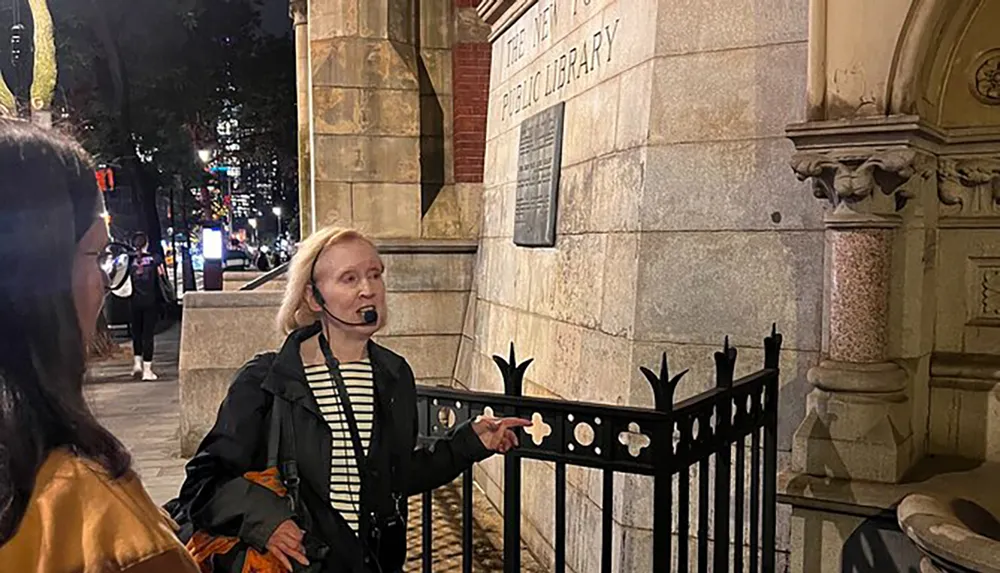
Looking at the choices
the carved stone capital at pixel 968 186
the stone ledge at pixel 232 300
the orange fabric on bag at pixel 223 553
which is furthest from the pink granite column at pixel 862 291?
the stone ledge at pixel 232 300

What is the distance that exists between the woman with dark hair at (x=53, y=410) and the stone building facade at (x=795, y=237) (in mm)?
3100

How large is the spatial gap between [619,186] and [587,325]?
3.06 ft

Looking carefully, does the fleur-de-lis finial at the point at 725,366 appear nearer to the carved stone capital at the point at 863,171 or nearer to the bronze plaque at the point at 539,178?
the carved stone capital at the point at 863,171

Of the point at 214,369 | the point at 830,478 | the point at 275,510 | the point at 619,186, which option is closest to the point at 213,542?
the point at 275,510

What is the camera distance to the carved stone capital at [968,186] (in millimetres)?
3822

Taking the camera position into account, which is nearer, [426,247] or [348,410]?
[348,410]

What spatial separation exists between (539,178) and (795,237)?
263 cm

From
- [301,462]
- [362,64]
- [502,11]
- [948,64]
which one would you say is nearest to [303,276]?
[301,462]

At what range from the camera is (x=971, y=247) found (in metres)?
3.90

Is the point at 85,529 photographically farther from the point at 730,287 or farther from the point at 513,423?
the point at 730,287

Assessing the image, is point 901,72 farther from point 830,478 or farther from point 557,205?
point 557,205

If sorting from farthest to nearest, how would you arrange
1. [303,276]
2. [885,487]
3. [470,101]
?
[470,101]
[885,487]
[303,276]

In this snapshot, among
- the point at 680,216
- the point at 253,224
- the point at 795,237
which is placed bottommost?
the point at 795,237

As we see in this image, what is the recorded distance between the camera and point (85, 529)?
1.19 meters
